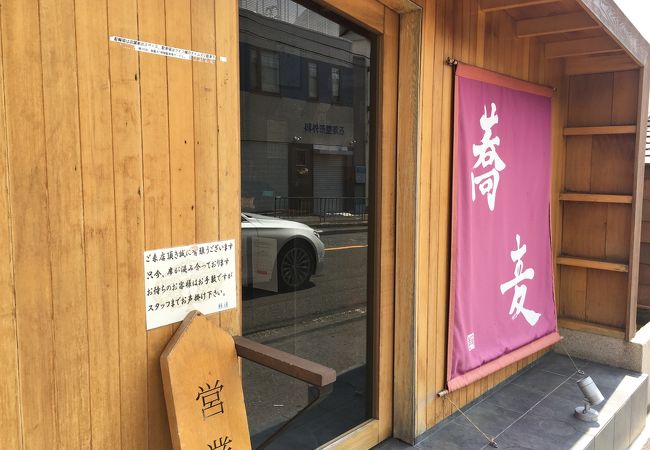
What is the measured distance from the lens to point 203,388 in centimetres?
214

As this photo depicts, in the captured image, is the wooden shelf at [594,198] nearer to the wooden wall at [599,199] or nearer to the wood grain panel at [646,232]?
the wooden wall at [599,199]

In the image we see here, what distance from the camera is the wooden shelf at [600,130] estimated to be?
5.05 meters

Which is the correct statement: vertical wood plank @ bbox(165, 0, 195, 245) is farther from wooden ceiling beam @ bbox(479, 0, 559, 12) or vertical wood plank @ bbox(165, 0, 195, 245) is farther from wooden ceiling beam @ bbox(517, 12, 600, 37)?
wooden ceiling beam @ bbox(517, 12, 600, 37)

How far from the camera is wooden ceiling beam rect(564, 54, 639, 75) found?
5.02m

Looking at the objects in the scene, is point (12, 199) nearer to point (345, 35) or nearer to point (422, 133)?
point (345, 35)

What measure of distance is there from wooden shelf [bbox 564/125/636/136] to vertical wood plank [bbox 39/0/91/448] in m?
4.95

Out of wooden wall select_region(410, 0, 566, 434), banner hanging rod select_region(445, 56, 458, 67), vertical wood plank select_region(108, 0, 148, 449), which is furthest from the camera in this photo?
banner hanging rod select_region(445, 56, 458, 67)

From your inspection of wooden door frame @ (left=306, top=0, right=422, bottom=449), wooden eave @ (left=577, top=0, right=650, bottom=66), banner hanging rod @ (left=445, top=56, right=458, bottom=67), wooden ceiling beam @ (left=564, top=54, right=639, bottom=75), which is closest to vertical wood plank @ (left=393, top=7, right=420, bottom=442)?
wooden door frame @ (left=306, top=0, right=422, bottom=449)

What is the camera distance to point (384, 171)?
339 centimetres

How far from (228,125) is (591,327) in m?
4.69

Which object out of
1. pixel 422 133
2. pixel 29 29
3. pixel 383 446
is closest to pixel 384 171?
pixel 422 133

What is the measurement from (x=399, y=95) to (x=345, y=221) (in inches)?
37.5

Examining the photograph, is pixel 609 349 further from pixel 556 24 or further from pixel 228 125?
pixel 228 125

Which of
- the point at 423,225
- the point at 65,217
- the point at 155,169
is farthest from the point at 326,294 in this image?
the point at 65,217
